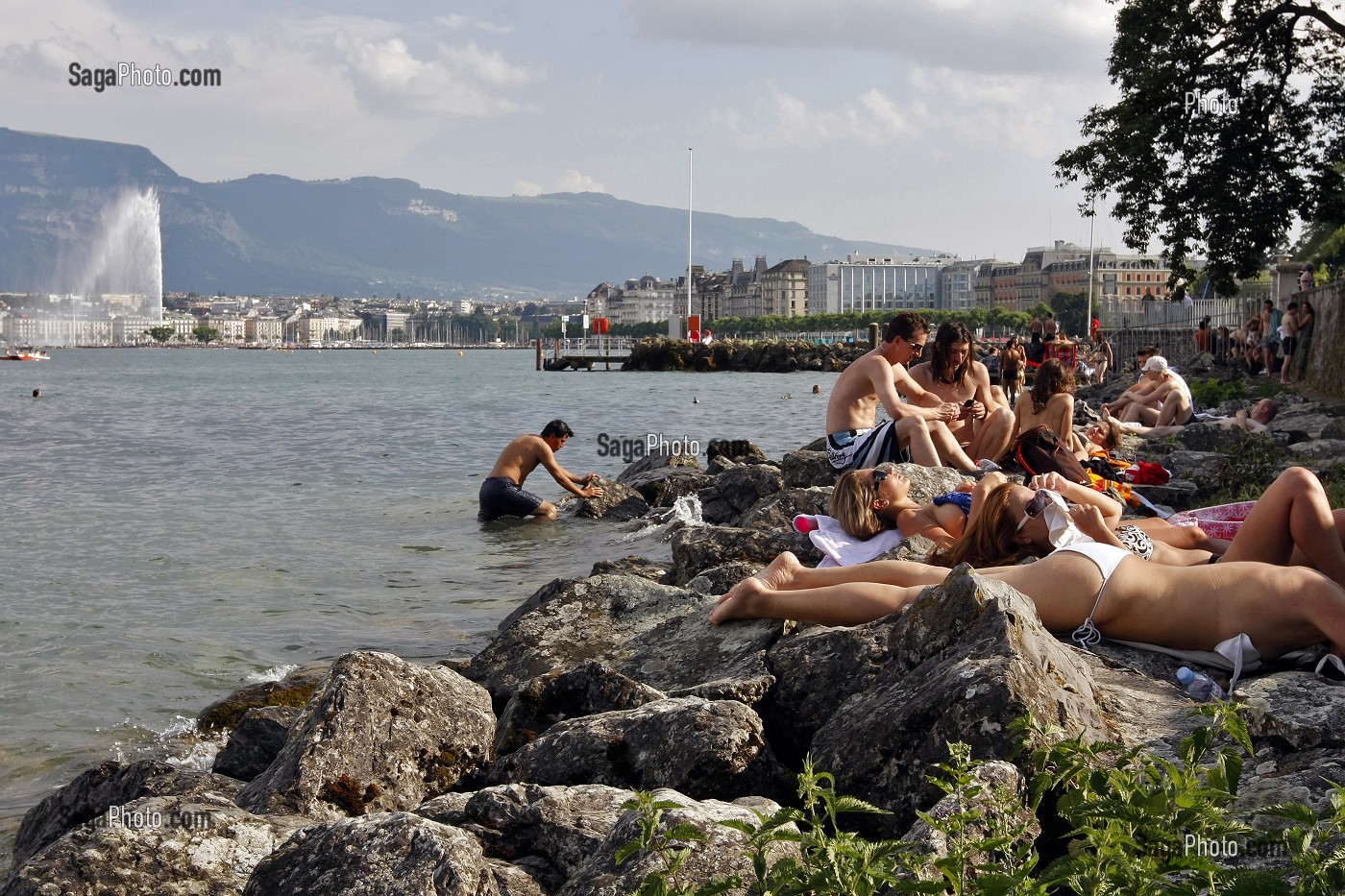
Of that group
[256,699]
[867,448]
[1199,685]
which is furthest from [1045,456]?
[256,699]

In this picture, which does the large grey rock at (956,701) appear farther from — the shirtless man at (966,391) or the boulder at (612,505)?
the boulder at (612,505)

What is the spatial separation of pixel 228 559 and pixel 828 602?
9165 millimetres

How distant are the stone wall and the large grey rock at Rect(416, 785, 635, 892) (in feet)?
54.5

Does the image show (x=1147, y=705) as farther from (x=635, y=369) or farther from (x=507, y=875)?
(x=635, y=369)

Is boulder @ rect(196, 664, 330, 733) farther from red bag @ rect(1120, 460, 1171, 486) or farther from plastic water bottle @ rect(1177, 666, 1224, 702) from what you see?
red bag @ rect(1120, 460, 1171, 486)

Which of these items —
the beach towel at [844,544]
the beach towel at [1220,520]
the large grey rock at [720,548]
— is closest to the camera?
the beach towel at [844,544]

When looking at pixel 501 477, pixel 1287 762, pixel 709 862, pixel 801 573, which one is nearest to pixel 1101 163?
pixel 501 477

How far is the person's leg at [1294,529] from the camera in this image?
537 centimetres

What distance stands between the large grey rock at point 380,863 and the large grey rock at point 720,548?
454cm

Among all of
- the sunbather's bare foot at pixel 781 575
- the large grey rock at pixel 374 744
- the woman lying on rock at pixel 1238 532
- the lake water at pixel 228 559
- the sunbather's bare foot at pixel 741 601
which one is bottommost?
the lake water at pixel 228 559

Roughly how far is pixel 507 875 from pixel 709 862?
67 centimetres

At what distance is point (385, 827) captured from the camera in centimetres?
314

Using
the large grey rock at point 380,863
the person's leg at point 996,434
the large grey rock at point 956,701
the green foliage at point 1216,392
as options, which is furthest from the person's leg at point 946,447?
the green foliage at point 1216,392

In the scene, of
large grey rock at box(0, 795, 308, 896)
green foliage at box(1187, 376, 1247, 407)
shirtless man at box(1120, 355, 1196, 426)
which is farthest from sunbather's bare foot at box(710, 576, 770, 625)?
green foliage at box(1187, 376, 1247, 407)
